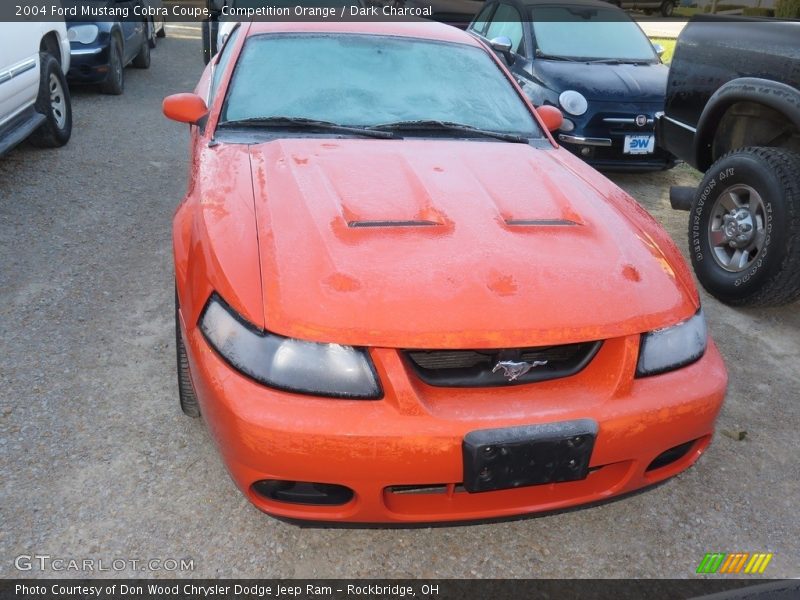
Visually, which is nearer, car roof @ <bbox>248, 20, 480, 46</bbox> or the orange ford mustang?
the orange ford mustang

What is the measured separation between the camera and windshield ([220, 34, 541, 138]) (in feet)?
9.68

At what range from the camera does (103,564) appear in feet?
6.81

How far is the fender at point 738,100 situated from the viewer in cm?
351

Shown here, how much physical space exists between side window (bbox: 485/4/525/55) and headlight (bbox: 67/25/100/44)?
4.55 meters

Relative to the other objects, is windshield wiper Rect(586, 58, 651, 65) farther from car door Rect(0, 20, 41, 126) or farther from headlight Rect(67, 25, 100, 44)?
headlight Rect(67, 25, 100, 44)

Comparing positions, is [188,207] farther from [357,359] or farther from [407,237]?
[357,359]

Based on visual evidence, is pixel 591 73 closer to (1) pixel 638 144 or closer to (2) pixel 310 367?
(1) pixel 638 144

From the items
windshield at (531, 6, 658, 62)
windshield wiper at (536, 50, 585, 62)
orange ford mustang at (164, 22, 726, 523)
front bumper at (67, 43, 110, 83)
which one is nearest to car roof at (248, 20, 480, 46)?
orange ford mustang at (164, 22, 726, 523)

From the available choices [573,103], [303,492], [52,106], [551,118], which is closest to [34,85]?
[52,106]

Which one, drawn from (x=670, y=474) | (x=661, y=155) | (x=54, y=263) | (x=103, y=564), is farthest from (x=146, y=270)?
(x=661, y=155)

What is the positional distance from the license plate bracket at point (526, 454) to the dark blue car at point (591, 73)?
4.01m

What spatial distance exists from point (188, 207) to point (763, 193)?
300 cm

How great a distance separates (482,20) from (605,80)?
8.39ft

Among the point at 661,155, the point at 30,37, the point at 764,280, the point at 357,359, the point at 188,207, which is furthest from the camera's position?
the point at 661,155
